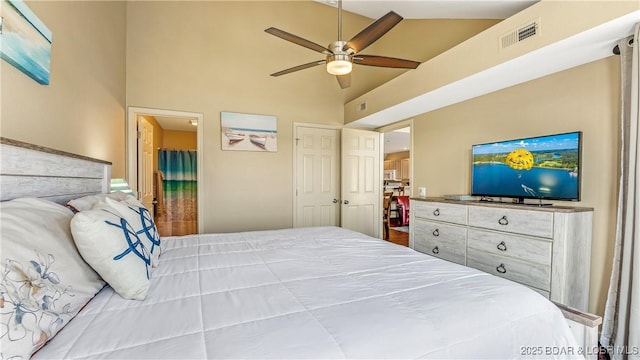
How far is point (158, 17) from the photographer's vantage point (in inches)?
130

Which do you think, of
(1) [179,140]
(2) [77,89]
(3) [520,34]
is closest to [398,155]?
(1) [179,140]

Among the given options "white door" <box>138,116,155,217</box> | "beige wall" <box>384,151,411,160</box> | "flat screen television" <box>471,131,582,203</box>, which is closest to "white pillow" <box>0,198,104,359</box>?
"white door" <box>138,116,155,217</box>

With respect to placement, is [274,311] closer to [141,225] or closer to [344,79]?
[141,225]

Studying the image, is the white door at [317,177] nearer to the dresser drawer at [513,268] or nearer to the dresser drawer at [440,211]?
the dresser drawer at [440,211]

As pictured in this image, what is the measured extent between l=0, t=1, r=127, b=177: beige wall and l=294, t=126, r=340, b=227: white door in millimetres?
2187

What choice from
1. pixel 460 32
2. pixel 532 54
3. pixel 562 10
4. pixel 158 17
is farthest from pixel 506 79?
pixel 158 17

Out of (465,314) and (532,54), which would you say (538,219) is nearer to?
(532,54)

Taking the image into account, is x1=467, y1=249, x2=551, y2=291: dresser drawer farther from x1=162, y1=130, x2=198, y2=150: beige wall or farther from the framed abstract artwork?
x1=162, y1=130, x2=198, y2=150: beige wall

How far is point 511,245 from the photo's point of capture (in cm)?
212

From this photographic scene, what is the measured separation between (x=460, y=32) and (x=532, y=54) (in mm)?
1574

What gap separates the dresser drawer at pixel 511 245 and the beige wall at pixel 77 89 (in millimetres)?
3090

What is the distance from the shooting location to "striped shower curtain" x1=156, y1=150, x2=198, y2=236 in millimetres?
5652

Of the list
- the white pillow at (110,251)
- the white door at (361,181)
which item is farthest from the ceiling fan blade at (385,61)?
the white pillow at (110,251)

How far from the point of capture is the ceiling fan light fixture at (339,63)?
7.21ft
